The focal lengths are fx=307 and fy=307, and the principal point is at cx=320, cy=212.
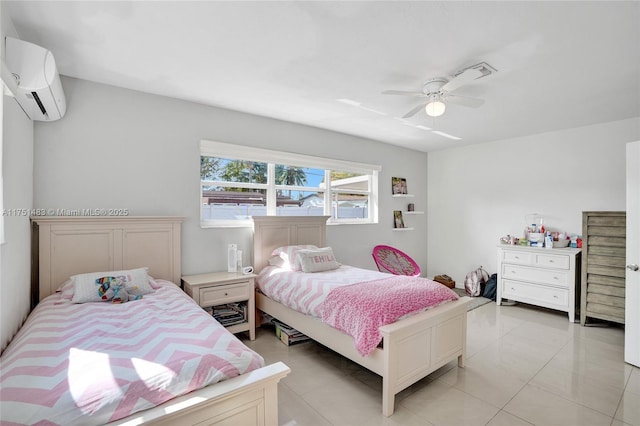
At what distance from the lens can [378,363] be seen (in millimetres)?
2160

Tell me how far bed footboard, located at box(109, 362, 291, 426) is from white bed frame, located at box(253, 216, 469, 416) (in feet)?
2.88

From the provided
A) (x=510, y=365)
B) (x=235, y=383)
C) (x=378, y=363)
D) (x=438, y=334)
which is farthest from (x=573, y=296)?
(x=235, y=383)

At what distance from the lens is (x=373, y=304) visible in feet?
7.42

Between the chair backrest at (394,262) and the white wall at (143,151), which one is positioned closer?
the white wall at (143,151)

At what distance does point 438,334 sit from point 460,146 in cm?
391

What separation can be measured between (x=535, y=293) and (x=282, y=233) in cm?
352

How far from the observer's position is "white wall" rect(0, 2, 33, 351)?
70.4 inches

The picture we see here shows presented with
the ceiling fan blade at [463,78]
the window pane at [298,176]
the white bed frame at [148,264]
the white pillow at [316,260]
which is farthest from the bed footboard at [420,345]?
the window pane at [298,176]

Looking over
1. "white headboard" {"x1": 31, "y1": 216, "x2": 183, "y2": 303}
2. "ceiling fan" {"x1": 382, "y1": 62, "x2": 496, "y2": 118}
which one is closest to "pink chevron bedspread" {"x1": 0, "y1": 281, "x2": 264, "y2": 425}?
"white headboard" {"x1": 31, "y1": 216, "x2": 183, "y2": 303}

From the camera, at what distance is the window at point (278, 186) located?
3.53 meters

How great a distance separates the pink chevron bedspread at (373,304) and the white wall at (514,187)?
112 inches

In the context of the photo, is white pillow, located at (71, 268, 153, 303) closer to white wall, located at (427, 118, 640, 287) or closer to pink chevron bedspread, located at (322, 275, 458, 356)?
pink chevron bedspread, located at (322, 275, 458, 356)

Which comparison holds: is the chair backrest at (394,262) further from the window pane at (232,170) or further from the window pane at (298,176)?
the window pane at (232,170)

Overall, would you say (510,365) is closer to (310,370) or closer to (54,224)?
(310,370)
